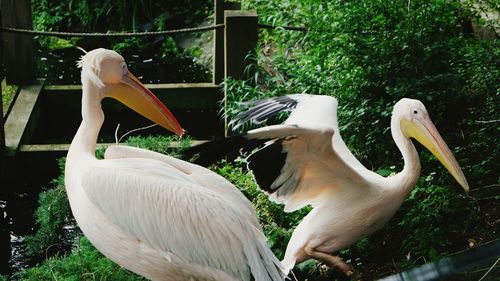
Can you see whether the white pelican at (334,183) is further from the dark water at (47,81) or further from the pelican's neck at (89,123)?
the dark water at (47,81)

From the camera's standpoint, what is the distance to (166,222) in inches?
142

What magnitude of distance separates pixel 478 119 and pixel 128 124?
2783 millimetres

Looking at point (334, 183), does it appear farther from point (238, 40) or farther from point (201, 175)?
point (238, 40)

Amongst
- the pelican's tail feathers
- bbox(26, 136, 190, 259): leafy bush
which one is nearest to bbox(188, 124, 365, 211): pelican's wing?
the pelican's tail feathers

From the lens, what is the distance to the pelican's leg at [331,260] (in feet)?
14.3

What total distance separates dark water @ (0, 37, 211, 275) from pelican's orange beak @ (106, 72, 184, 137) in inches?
53.7

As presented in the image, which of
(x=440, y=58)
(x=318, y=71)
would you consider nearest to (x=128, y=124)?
(x=318, y=71)

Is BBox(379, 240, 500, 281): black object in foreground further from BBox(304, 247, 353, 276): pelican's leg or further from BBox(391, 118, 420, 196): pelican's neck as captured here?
BBox(304, 247, 353, 276): pelican's leg

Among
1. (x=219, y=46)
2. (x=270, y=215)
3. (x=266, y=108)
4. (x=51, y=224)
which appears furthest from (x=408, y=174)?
(x=219, y=46)

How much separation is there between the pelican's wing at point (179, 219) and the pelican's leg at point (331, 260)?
0.73 meters

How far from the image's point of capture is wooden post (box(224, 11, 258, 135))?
5.98 m

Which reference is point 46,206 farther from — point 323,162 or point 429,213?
point 429,213

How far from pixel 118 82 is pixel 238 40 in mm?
2015

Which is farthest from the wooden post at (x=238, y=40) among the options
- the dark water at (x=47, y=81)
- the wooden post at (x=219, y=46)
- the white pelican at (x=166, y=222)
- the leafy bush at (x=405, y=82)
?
the white pelican at (x=166, y=222)
